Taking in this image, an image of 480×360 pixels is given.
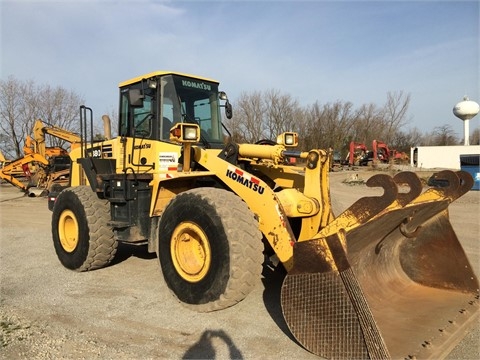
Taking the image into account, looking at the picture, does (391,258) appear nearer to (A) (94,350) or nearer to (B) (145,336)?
(B) (145,336)

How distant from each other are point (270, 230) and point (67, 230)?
3749 millimetres

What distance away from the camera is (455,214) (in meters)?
11.2

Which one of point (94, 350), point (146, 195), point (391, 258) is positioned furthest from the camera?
point (146, 195)

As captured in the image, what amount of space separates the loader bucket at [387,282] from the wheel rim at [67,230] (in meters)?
4.04

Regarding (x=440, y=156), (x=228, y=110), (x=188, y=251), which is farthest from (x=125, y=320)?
(x=440, y=156)

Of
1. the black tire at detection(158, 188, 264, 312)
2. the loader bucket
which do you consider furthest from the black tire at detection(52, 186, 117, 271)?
the loader bucket

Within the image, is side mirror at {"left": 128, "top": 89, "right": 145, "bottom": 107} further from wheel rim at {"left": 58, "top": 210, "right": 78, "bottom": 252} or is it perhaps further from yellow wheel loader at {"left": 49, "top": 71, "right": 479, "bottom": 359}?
wheel rim at {"left": 58, "top": 210, "right": 78, "bottom": 252}

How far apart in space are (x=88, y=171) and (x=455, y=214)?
378 inches

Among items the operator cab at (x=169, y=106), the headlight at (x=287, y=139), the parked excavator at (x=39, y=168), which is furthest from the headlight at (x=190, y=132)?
the parked excavator at (x=39, y=168)

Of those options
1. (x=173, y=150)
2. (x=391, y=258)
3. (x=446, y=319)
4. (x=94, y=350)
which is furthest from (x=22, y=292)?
(x=446, y=319)

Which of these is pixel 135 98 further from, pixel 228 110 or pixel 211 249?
pixel 211 249

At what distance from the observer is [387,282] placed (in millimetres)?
4176

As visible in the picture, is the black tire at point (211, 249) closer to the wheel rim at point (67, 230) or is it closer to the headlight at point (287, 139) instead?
the headlight at point (287, 139)

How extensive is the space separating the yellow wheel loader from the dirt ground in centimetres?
25
